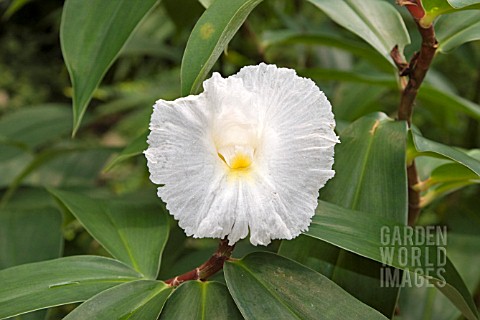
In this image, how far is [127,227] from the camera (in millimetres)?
670

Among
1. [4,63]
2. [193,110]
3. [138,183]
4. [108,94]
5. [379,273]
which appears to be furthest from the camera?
[4,63]

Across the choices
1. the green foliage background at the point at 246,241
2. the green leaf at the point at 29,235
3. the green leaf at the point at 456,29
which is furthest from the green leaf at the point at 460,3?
the green leaf at the point at 29,235

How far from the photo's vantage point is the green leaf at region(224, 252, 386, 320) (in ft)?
1.63

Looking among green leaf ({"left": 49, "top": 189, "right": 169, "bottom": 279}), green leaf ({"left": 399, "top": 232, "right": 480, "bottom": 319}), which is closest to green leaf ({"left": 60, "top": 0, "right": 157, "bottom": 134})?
green leaf ({"left": 49, "top": 189, "right": 169, "bottom": 279})

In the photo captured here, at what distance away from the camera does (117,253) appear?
613 millimetres

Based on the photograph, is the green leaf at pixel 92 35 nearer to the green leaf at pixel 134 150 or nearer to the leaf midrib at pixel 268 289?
the green leaf at pixel 134 150

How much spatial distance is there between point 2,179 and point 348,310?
32.9 inches

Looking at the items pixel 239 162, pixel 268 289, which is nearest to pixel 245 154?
pixel 239 162

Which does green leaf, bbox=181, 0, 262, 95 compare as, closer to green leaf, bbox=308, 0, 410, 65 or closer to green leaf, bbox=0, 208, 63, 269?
green leaf, bbox=308, 0, 410, 65

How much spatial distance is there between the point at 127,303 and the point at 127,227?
170 millimetres

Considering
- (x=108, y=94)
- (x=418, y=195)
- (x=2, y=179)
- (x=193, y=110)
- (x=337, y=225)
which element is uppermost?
(x=193, y=110)

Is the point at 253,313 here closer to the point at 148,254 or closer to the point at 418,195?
the point at 148,254

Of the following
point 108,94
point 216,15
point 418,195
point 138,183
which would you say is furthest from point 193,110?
point 108,94

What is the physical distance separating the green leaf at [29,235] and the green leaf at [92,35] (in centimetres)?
23
